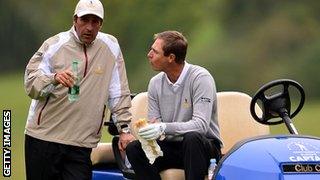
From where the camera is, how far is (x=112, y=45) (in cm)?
462

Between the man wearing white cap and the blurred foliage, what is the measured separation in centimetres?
160

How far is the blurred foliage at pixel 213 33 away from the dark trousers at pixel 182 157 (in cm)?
178

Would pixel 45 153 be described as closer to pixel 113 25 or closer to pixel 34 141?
pixel 34 141

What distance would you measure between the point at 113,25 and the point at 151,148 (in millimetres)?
2164

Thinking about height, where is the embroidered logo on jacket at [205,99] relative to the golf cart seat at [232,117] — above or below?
above

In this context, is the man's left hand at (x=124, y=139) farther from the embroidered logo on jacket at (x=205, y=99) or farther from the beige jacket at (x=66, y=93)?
the embroidered logo on jacket at (x=205, y=99)

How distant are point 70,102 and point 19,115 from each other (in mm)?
1645

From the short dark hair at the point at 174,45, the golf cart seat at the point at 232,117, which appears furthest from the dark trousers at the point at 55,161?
the short dark hair at the point at 174,45

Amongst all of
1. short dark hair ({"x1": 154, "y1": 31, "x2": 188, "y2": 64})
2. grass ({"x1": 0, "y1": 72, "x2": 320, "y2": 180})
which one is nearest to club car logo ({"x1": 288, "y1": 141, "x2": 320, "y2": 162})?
short dark hair ({"x1": 154, "y1": 31, "x2": 188, "y2": 64})

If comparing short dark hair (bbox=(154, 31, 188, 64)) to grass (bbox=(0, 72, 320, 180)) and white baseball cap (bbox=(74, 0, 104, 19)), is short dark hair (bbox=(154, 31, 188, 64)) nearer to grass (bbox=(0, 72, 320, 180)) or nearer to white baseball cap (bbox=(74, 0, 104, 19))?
white baseball cap (bbox=(74, 0, 104, 19))

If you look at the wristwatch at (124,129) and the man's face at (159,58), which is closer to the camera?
the man's face at (159,58)

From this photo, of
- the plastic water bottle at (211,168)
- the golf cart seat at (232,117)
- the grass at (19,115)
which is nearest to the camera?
the plastic water bottle at (211,168)

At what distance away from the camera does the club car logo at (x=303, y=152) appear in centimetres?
377

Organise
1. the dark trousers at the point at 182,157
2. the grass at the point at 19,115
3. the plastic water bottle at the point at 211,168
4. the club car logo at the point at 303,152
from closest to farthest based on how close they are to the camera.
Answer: the club car logo at the point at 303,152, the plastic water bottle at the point at 211,168, the dark trousers at the point at 182,157, the grass at the point at 19,115
